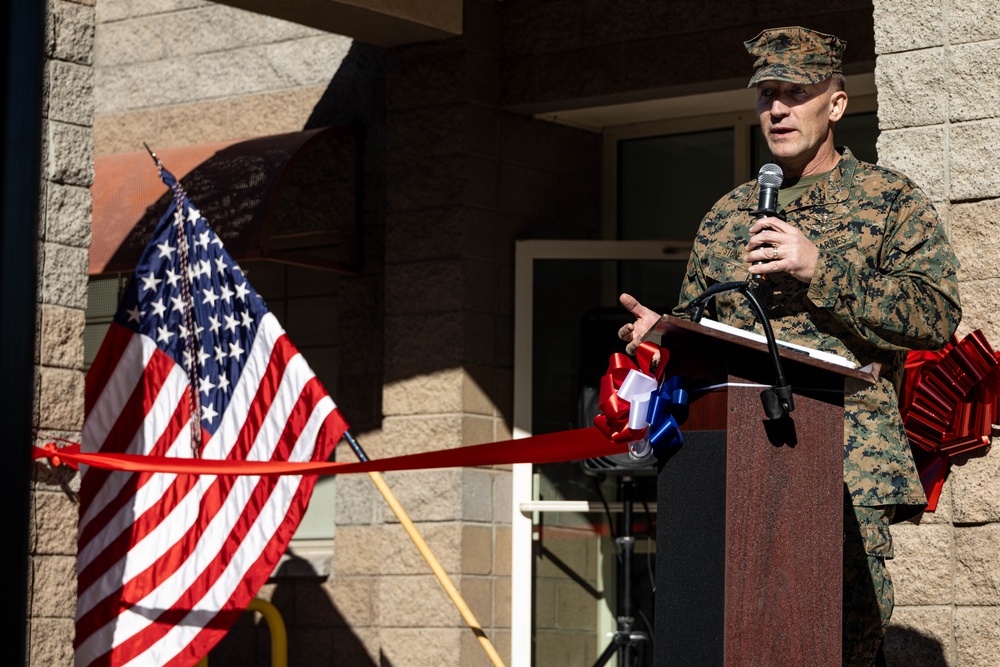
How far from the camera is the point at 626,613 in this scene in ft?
24.1

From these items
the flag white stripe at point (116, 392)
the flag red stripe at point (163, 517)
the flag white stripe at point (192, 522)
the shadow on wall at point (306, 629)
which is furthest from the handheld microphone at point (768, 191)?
the shadow on wall at point (306, 629)

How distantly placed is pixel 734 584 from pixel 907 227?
1.08m

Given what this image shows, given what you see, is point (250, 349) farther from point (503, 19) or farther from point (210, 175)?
point (503, 19)

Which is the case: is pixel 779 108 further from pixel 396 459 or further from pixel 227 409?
pixel 227 409

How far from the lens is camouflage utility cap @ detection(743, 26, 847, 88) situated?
3580 millimetres

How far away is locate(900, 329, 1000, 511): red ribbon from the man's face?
4.72 feet

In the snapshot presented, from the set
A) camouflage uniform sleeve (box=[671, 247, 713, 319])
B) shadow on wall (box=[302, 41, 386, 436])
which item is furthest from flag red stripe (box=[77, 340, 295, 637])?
camouflage uniform sleeve (box=[671, 247, 713, 319])

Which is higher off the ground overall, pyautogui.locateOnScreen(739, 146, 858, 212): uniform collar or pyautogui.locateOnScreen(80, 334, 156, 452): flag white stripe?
pyautogui.locateOnScreen(739, 146, 858, 212): uniform collar

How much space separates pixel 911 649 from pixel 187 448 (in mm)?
2994

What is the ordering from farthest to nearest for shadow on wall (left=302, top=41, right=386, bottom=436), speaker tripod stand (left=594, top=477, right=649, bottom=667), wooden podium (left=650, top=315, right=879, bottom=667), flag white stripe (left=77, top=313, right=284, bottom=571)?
shadow on wall (left=302, top=41, right=386, bottom=436) < speaker tripod stand (left=594, top=477, right=649, bottom=667) < flag white stripe (left=77, top=313, right=284, bottom=571) < wooden podium (left=650, top=315, right=879, bottom=667)

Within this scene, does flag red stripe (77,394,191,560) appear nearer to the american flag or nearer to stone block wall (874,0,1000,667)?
the american flag

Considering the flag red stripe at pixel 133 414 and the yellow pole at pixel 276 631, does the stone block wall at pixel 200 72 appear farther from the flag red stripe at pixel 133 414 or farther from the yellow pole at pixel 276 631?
the yellow pole at pixel 276 631

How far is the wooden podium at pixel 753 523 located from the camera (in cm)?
296

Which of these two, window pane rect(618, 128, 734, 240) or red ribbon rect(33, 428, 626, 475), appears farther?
window pane rect(618, 128, 734, 240)
